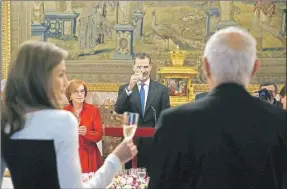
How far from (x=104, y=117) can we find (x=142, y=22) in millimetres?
1768

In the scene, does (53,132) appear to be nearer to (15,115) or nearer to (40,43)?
(15,115)

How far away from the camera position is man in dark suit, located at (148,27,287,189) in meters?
2.04

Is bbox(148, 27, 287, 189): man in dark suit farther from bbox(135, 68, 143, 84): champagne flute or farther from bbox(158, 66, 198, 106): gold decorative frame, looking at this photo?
bbox(158, 66, 198, 106): gold decorative frame

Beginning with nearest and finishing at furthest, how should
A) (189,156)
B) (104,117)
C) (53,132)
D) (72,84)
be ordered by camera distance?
1. (53,132)
2. (189,156)
3. (72,84)
4. (104,117)

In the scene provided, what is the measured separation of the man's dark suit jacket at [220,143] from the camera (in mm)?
2049

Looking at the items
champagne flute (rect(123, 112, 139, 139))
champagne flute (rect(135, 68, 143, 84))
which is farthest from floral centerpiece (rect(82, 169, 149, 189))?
champagne flute (rect(135, 68, 143, 84))

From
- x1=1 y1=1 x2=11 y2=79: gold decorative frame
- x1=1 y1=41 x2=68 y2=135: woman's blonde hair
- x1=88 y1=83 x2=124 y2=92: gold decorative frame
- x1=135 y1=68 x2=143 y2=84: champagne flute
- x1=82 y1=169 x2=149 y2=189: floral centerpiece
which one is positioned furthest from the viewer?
x1=1 y1=1 x2=11 y2=79: gold decorative frame

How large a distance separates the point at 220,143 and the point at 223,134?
0.12 ft

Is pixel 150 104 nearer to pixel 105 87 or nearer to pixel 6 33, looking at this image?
pixel 105 87

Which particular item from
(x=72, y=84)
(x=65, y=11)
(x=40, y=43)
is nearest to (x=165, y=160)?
(x=40, y=43)

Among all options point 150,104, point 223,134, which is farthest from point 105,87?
point 223,134

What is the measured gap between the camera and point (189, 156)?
6.79ft

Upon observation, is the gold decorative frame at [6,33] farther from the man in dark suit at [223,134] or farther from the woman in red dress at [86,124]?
the man in dark suit at [223,134]

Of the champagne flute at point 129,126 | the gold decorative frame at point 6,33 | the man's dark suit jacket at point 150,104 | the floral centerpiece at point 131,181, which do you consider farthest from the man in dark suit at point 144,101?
the gold decorative frame at point 6,33
